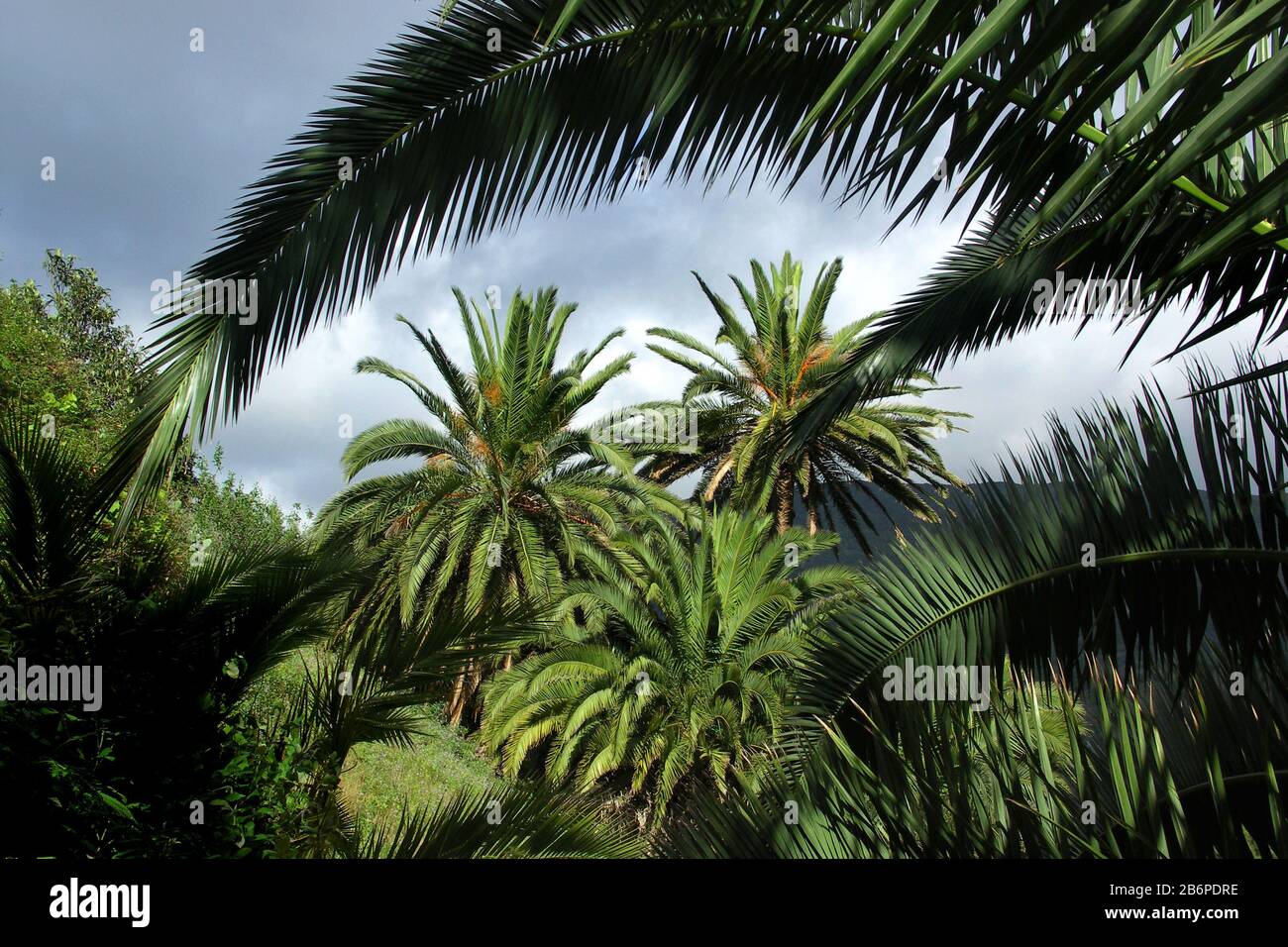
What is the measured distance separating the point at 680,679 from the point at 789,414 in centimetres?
571

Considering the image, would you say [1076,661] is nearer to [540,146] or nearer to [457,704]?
[540,146]

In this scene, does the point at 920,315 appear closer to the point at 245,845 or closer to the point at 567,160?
the point at 567,160

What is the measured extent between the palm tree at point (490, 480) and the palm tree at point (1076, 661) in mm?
11547

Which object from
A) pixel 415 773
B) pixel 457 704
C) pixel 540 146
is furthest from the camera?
pixel 457 704

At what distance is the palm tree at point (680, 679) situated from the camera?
40.2 ft

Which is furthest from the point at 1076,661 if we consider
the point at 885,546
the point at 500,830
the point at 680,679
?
the point at 680,679

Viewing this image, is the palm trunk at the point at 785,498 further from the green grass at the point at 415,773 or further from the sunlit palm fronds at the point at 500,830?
the sunlit palm fronds at the point at 500,830

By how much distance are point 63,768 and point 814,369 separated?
14807 millimetres

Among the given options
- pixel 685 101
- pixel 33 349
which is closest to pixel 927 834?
pixel 685 101

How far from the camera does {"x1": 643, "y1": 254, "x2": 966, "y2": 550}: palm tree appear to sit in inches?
677

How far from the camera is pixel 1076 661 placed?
3.49 meters

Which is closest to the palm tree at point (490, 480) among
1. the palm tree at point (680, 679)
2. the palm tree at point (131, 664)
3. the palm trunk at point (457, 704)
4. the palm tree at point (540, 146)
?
the palm trunk at point (457, 704)

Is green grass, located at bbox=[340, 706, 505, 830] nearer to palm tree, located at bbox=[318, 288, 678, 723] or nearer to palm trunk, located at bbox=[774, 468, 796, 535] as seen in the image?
palm tree, located at bbox=[318, 288, 678, 723]

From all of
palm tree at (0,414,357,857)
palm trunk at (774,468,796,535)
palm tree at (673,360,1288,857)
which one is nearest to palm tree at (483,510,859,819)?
palm trunk at (774,468,796,535)
